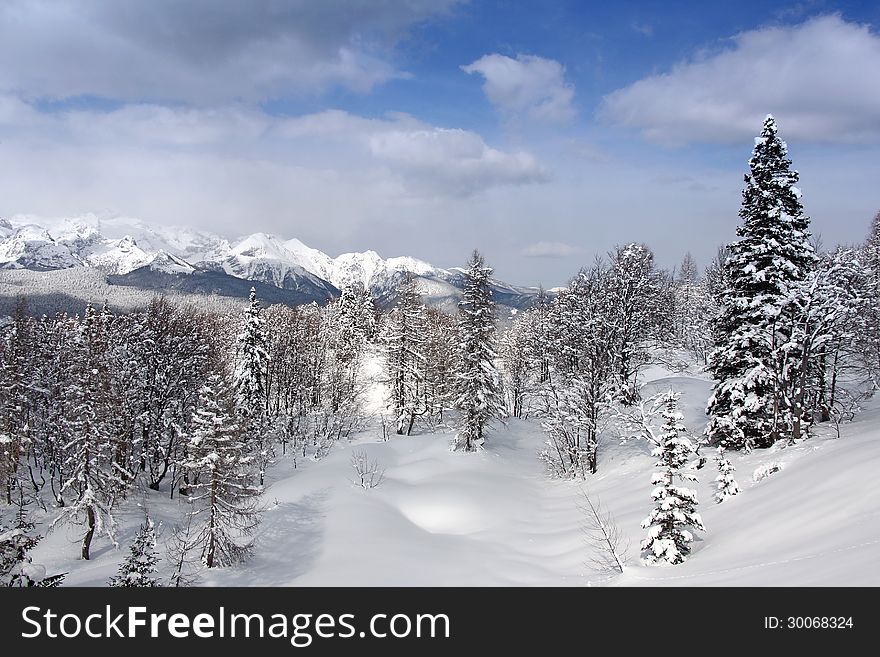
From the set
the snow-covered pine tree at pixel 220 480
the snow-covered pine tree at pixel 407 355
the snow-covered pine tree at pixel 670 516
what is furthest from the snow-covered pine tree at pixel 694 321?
the snow-covered pine tree at pixel 220 480

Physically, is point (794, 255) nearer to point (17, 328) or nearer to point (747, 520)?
point (747, 520)

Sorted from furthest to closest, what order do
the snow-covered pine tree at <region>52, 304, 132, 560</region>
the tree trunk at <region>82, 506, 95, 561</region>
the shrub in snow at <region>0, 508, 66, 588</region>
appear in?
the tree trunk at <region>82, 506, 95, 561</region>
the snow-covered pine tree at <region>52, 304, 132, 560</region>
the shrub in snow at <region>0, 508, 66, 588</region>

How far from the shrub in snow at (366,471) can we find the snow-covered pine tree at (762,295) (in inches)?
812

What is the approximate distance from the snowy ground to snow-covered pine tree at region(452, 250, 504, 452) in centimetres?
259

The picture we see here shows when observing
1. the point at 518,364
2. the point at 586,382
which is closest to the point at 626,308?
the point at 586,382

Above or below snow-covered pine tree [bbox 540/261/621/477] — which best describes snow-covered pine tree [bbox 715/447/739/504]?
below

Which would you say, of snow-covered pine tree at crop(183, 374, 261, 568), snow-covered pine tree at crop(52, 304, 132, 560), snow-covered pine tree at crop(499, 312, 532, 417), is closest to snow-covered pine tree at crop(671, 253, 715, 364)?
snow-covered pine tree at crop(499, 312, 532, 417)

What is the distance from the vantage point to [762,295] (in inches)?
813

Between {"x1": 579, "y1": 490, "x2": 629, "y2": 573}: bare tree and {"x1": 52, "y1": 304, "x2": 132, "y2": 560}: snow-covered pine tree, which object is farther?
{"x1": 52, "y1": 304, "x2": 132, "y2": 560}: snow-covered pine tree

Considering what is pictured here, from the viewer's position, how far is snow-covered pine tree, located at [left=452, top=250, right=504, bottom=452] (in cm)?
3591

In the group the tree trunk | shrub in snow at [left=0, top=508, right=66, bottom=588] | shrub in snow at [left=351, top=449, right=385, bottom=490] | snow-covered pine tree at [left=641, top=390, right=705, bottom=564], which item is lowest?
the tree trunk

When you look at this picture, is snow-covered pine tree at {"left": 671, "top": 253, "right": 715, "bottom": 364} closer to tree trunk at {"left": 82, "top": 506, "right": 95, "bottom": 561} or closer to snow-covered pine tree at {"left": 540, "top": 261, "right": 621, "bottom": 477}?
snow-covered pine tree at {"left": 540, "top": 261, "right": 621, "bottom": 477}

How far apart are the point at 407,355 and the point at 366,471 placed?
48.5 feet

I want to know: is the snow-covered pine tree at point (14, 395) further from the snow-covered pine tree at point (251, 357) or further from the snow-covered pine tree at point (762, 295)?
the snow-covered pine tree at point (762, 295)
